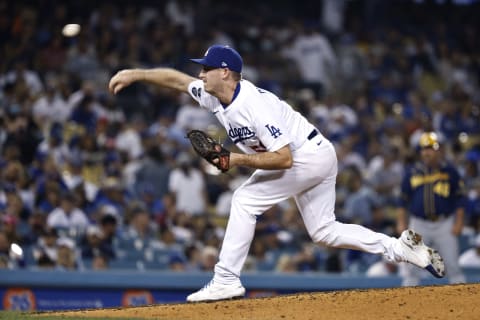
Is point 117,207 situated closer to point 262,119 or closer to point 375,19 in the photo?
point 262,119

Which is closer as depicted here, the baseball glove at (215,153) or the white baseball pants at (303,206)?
the baseball glove at (215,153)

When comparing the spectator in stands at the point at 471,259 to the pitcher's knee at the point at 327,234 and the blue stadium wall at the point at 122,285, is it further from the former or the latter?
the pitcher's knee at the point at 327,234

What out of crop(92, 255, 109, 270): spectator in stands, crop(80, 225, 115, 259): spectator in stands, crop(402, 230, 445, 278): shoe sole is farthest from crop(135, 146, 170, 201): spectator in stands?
crop(402, 230, 445, 278): shoe sole

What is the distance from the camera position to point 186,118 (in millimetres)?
14273

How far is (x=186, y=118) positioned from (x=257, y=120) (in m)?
8.11

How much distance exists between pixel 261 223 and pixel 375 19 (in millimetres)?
9347

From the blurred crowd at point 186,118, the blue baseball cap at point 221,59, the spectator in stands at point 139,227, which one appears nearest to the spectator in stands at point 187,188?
the blurred crowd at point 186,118

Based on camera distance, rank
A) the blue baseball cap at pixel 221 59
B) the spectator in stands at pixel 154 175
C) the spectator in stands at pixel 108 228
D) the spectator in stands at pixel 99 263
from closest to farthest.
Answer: the blue baseball cap at pixel 221 59, the spectator in stands at pixel 99 263, the spectator in stands at pixel 108 228, the spectator in stands at pixel 154 175

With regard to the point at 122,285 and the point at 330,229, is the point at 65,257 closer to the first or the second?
the point at 122,285

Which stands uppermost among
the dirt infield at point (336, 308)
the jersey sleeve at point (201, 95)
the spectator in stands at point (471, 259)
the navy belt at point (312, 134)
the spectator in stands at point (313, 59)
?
the spectator in stands at point (313, 59)

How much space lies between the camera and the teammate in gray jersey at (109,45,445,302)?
6.27m

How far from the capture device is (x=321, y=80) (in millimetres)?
17359

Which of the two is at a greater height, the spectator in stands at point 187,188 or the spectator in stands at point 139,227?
the spectator in stands at point 187,188

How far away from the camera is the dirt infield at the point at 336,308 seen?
6.20 metres
